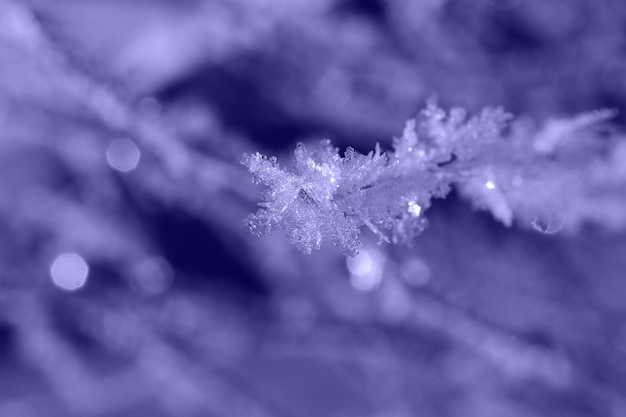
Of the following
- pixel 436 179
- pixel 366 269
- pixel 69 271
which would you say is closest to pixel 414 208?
pixel 436 179

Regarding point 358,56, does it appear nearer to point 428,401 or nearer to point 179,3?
point 179,3

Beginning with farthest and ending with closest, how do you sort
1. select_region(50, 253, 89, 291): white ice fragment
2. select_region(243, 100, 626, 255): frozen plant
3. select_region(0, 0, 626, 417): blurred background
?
1. select_region(50, 253, 89, 291): white ice fragment
2. select_region(0, 0, 626, 417): blurred background
3. select_region(243, 100, 626, 255): frozen plant

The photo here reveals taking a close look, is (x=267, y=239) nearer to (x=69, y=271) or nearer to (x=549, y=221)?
(x=69, y=271)

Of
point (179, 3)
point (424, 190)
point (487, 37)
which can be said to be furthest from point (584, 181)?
point (179, 3)

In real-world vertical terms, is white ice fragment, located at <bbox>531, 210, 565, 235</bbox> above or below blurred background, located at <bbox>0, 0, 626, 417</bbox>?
below

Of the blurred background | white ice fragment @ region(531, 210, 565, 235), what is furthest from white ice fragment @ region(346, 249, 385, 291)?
white ice fragment @ region(531, 210, 565, 235)

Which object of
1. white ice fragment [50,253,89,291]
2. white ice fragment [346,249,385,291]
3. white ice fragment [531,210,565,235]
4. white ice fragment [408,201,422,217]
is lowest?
white ice fragment [408,201,422,217]

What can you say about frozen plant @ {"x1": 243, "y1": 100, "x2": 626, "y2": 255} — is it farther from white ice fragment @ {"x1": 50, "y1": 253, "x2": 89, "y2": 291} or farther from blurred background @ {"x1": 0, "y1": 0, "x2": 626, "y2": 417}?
white ice fragment @ {"x1": 50, "y1": 253, "x2": 89, "y2": 291}
